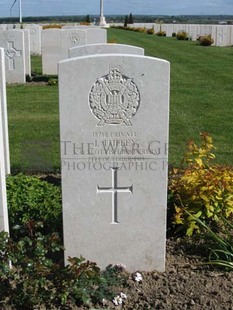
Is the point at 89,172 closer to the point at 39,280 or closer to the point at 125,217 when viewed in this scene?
the point at 125,217

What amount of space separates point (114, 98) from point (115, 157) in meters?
0.43

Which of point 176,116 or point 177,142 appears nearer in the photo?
point 177,142

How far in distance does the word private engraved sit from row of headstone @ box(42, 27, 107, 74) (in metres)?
11.6

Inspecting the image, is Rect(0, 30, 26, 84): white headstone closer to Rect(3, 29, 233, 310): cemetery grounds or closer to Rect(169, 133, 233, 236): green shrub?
Rect(3, 29, 233, 310): cemetery grounds

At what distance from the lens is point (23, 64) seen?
13.7 metres

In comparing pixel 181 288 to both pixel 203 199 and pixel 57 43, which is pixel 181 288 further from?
pixel 57 43

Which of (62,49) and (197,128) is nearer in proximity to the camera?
(197,128)

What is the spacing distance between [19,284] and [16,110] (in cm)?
695

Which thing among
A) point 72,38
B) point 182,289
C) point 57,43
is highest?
point 72,38

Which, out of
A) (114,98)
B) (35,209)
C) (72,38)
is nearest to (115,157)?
(114,98)

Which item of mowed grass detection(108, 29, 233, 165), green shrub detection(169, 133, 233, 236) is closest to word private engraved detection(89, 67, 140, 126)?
green shrub detection(169, 133, 233, 236)

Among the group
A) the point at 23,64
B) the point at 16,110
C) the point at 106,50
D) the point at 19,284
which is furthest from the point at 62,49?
the point at 19,284

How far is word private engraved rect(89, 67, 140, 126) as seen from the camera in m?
3.76

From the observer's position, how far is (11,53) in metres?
13.5
